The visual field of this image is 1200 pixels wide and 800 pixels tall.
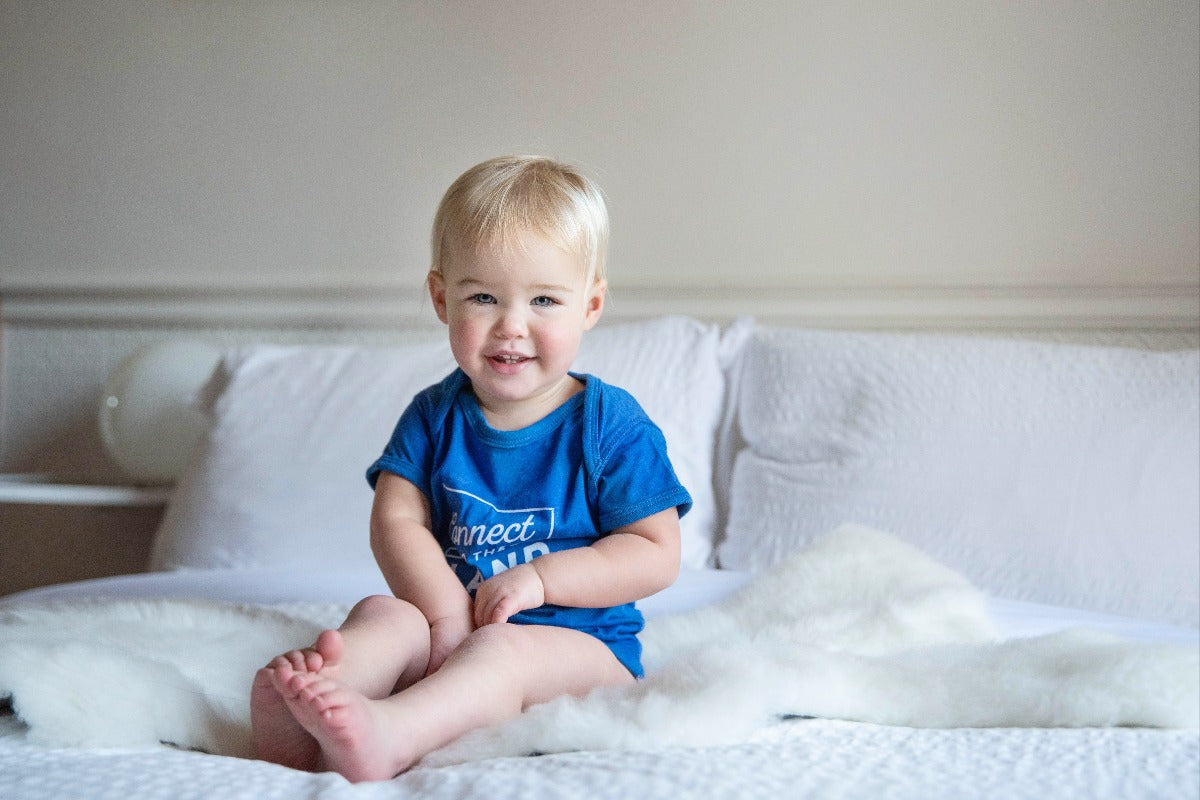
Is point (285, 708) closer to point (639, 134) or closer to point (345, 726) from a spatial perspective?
point (345, 726)

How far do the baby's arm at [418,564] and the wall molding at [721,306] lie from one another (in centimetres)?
44

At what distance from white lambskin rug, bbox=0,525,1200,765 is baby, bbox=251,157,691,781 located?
97 millimetres

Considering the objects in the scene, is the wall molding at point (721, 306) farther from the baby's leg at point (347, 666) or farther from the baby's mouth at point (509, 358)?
the baby's leg at point (347, 666)

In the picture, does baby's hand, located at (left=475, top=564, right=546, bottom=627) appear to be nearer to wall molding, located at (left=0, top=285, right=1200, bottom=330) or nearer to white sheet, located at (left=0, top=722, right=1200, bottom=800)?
white sheet, located at (left=0, top=722, right=1200, bottom=800)

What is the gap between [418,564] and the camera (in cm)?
93

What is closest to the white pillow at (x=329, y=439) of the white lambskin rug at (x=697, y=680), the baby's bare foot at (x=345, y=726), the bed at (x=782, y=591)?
the bed at (x=782, y=591)

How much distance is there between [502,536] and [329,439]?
729mm

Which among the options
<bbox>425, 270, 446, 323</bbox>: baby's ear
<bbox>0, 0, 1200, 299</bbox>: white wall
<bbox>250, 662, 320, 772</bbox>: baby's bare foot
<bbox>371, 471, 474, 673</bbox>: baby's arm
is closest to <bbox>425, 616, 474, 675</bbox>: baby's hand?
<bbox>371, 471, 474, 673</bbox>: baby's arm

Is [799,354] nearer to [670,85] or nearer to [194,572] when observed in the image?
[670,85]

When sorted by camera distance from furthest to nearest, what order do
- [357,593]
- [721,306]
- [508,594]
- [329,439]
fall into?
1. [721,306]
2. [329,439]
3. [357,593]
4. [508,594]

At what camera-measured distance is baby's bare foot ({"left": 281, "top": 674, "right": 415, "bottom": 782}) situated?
2.15 feet

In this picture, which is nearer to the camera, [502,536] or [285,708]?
[285,708]

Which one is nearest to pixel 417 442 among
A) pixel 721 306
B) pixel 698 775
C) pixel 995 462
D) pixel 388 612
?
pixel 388 612

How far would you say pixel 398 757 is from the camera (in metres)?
0.69
